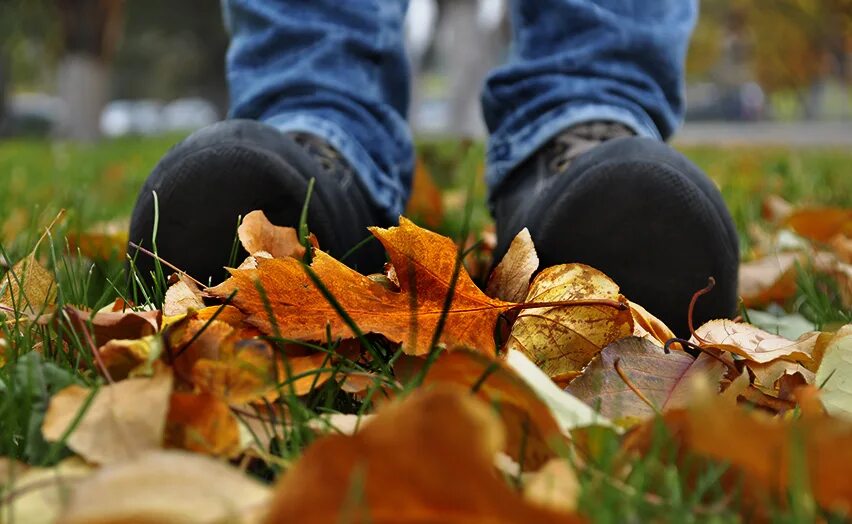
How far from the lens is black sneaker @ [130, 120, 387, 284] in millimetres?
1108

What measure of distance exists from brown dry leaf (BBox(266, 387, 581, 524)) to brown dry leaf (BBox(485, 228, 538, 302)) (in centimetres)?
52

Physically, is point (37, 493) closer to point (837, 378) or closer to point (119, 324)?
point (119, 324)

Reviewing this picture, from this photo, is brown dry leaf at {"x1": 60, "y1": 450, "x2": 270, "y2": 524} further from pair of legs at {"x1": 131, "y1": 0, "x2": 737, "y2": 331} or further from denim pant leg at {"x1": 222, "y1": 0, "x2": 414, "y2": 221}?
denim pant leg at {"x1": 222, "y1": 0, "x2": 414, "y2": 221}

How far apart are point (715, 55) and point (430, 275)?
3127 centimetres

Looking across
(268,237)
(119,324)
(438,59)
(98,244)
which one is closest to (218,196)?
(268,237)

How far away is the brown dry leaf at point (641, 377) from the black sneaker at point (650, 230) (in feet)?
0.78

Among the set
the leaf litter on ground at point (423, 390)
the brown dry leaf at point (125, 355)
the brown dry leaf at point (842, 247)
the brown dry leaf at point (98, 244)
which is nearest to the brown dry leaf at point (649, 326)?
the leaf litter on ground at point (423, 390)

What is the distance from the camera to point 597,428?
2.09 feet

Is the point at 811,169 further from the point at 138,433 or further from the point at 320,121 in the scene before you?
the point at 138,433

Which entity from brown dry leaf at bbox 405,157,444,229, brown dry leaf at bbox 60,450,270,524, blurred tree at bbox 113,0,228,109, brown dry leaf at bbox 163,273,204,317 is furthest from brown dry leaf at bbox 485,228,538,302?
blurred tree at bbox 113,0,228,109

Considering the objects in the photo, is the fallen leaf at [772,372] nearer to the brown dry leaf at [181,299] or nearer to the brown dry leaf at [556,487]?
the brown dry leaf at [556,487]

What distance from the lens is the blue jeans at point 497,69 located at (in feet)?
4.60

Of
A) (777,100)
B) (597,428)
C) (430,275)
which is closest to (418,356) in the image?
(430,275)

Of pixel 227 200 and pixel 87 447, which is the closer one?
pixel 87 447
